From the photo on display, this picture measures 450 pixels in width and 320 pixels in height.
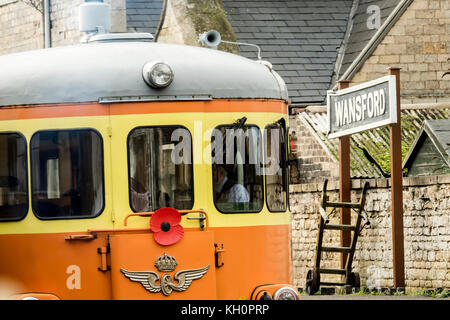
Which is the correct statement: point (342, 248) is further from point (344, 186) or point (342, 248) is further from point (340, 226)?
point (344, 186)

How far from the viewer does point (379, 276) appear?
1794 centimetres

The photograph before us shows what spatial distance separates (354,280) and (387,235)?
0.82 m

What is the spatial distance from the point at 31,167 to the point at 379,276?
876 centimetres

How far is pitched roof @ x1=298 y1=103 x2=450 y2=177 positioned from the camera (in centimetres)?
2070

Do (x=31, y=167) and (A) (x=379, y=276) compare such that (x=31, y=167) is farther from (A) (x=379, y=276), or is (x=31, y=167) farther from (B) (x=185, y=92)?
(A) (x=379, y=276)

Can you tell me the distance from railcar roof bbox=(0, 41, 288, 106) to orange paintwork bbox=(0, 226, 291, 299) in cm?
119

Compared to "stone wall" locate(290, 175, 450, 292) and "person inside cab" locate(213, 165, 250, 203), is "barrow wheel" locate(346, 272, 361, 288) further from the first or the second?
"person inside cab" locate(213, 165, 250, 203)

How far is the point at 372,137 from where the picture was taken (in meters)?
21.8

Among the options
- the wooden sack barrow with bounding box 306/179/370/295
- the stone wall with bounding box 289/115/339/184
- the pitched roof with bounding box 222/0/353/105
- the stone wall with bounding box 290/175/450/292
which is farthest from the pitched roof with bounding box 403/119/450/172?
the pitched roof with bounding box 222/0/353/105

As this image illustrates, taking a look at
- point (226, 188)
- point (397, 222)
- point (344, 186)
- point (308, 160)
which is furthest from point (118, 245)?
point (308, 160)

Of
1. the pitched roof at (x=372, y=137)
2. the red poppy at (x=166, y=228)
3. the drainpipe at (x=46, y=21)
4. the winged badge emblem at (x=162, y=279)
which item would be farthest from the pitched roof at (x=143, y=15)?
the winged badge emblem at (x=162, y=279)

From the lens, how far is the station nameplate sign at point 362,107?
16.8 metres

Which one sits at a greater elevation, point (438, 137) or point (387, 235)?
point (438, 137)

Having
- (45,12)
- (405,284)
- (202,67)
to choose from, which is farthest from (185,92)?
(45,12)
